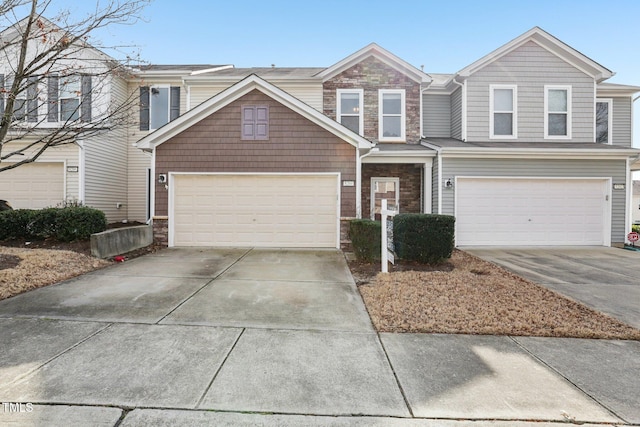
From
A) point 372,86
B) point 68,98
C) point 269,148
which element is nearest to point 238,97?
point 269,148

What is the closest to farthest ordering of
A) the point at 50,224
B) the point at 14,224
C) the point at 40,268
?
1. the point at 40,268
2. the point at 50,224
3. the point at 14,224

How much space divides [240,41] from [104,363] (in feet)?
44.0

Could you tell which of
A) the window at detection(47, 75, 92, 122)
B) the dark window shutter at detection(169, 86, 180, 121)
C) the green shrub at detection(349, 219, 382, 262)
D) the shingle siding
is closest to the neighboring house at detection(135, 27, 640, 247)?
the shingle siding

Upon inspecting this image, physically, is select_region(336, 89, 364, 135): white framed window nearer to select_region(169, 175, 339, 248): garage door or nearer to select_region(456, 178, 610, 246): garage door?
select_region(169, 175, 339, 248): garage door

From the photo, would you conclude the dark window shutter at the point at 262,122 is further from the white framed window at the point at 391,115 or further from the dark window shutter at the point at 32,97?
the dark window shutter at the point at 32,97

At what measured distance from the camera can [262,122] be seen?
9.48 meters

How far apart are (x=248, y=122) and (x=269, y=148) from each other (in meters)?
1.01

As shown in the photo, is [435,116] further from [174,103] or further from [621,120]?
[174,103]

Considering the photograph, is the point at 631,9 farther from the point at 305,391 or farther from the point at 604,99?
the point at 305,391

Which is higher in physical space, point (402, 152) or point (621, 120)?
point (621, 120)

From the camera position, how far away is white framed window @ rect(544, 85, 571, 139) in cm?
1107

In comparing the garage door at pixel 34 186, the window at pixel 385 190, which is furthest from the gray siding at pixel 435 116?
the garage door at pixel 34 186

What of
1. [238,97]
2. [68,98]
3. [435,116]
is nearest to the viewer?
[68,98]

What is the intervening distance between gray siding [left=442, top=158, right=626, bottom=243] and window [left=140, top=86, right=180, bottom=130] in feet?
35.2
